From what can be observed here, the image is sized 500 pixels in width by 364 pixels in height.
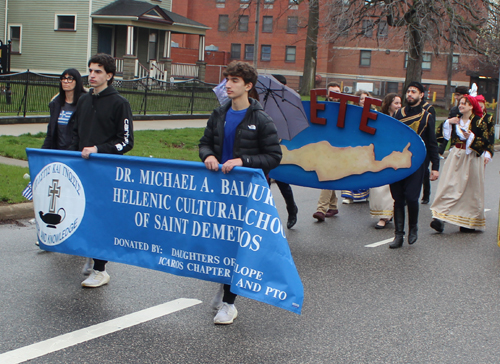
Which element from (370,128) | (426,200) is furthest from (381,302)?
(426,200)

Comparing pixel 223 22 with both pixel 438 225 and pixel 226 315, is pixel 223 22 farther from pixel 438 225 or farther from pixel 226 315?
pixel 226 315

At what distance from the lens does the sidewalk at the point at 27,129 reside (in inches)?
300

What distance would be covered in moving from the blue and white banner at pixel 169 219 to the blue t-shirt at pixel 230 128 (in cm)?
39

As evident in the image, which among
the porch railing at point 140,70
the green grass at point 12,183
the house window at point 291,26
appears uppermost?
the house window at point 291,26

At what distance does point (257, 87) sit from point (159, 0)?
104 feet

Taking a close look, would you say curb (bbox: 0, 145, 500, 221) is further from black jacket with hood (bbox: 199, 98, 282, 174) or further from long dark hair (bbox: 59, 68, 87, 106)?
black jacket with hood (bbox: 199, 98, 282, 174)

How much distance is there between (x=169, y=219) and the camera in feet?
15.1

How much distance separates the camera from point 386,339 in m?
4.34

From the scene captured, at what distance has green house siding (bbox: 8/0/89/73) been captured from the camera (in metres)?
33.3

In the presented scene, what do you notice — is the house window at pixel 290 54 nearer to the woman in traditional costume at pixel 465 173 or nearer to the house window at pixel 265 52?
the house window at pixel 265 52

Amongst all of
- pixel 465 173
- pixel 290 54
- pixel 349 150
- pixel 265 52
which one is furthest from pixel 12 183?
pixel 265 52

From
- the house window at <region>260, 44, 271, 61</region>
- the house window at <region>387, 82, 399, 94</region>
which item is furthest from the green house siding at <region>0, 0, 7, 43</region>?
the house window at <region>387, 82, 399, 94</region>

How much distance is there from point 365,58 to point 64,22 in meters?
32.0

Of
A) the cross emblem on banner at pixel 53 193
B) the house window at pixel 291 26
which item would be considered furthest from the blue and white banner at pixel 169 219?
the house window at pixel 291 26
